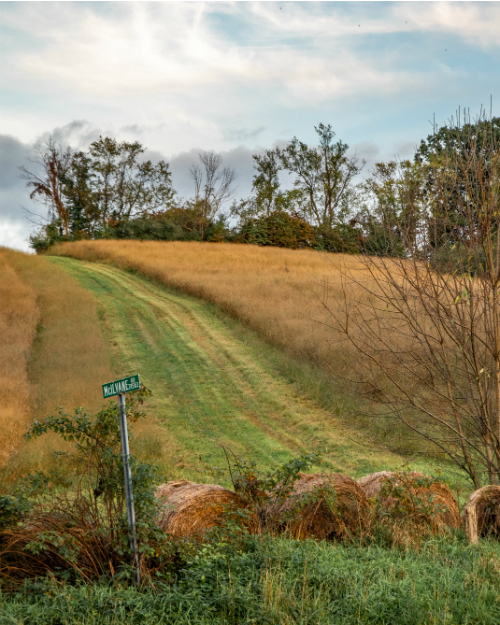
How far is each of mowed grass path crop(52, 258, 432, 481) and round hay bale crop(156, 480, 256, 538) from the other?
3110 millimetres

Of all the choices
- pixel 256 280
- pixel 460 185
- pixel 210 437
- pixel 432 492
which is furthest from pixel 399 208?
pixel 256 280

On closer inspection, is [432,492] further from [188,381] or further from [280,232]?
[280,232]

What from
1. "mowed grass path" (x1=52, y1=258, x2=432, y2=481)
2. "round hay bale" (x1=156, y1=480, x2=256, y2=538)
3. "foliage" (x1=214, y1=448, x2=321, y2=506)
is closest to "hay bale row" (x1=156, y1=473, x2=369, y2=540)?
"round hay bale" (x1=156, y1=480, x2=256, y2=538)

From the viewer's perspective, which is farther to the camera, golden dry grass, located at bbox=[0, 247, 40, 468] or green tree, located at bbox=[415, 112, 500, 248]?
golden dry grass, located at bbox=[0, 247, 40, 468]

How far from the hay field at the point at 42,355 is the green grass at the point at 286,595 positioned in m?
5.40

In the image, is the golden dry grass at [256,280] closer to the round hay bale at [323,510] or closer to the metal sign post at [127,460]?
the round hay bale at [323,510]

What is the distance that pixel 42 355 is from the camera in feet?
56.2

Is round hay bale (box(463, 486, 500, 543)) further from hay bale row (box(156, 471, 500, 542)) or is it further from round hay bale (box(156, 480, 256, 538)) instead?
Result: round hay bale (box(156, 480, 256, 538))

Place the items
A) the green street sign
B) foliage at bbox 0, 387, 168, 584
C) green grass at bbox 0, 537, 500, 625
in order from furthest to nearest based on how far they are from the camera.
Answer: the green street sign, foliage at bbox 0, 387, 168, 584, green grass at bbox 0, 537, 500, 625

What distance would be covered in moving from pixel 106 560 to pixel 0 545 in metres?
1.06

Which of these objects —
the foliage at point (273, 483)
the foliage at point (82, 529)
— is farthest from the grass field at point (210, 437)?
the foliage at point (273, 483)

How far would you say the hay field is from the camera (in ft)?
35.9

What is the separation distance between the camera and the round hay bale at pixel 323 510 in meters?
6.23

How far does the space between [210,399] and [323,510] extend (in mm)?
8061
